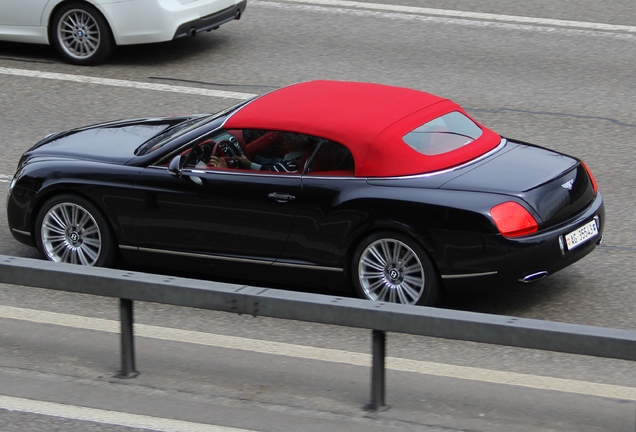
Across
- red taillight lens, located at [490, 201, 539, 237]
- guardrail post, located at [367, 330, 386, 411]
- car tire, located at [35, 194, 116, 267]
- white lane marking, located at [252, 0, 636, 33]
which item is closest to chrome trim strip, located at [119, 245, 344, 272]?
car tire, located at [35, 194, 116, 267]

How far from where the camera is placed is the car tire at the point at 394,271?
718 cm

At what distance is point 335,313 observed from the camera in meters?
5.49

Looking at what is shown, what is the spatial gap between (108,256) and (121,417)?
8.49 feet

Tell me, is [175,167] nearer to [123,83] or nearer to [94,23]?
[123,83]

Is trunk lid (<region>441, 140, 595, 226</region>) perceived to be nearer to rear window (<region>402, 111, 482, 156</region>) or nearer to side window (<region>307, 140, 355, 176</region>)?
rear window (<region>402, 111, 482, 156</region>)

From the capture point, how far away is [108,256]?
8.06 m

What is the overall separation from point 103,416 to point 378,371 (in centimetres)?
134

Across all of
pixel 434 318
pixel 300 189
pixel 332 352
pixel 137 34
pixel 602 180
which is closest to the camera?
pixel 434 318

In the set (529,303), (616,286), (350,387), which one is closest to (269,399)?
(350,387)

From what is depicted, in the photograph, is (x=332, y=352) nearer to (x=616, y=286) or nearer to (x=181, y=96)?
(x=616, y=286)

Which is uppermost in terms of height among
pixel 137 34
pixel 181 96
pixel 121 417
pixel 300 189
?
pixel 137 34

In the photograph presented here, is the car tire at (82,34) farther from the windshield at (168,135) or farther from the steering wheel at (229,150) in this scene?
the steering wheel at (229,150)

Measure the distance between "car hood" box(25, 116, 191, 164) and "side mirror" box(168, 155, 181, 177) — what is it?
447 millimetres

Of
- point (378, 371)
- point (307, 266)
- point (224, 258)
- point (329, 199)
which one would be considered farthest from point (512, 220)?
point (224, 258)
